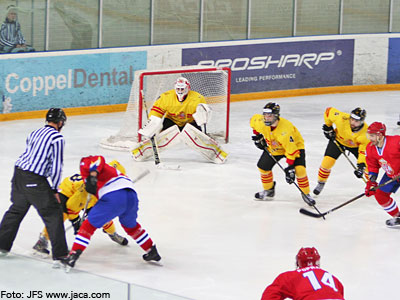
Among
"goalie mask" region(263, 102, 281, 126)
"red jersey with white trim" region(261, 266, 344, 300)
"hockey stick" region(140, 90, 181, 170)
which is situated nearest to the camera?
"red jersey with white trim" region(261, 266, 344, 300)

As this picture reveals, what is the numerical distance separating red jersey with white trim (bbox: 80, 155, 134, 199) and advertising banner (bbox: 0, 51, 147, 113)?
5459mm

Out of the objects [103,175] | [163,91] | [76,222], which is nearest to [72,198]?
[76,222]

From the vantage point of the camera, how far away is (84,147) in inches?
381

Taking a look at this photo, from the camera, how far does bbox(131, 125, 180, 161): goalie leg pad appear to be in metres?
9.09

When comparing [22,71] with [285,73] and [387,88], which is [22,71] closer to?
[285,73]

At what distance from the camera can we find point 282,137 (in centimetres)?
743

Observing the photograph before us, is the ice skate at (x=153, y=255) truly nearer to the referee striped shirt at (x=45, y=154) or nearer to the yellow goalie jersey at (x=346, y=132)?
the referee striped shirt at (x=45, y=154)

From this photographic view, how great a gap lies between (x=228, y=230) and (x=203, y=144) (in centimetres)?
245

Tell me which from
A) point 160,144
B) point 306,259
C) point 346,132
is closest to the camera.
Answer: point 306,259

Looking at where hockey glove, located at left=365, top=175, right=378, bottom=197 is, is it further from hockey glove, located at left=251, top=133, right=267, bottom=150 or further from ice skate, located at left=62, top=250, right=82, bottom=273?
ice skate, located at left=62, top=250, right=82, bottom=273

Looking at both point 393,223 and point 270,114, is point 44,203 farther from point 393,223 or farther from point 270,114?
point 393,223

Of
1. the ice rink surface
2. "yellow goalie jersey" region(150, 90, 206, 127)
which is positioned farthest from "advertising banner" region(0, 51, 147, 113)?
"yellow goalie jersey" region(150, 90, 206, 127)

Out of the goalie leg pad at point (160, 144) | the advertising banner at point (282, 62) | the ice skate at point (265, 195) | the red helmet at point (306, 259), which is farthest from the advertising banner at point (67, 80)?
the red helmet at point (306, 259)

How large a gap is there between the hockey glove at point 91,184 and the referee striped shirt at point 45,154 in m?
0.20
